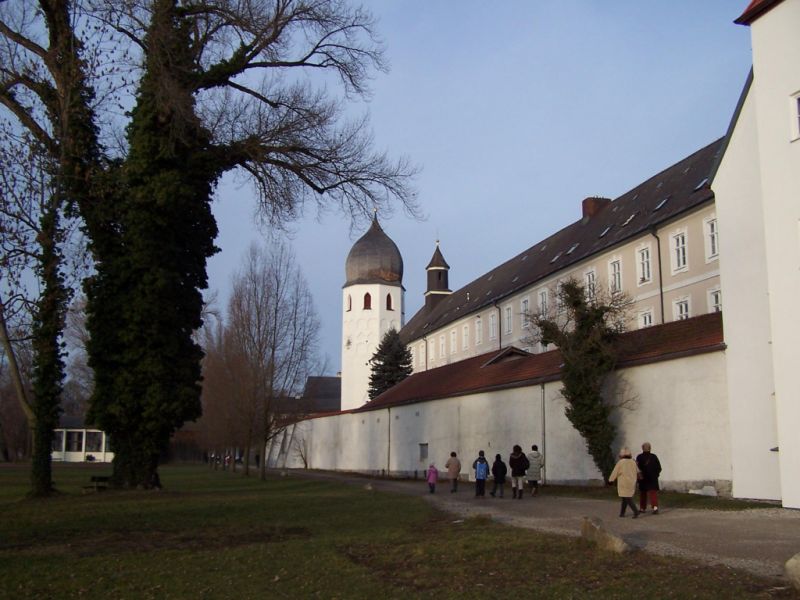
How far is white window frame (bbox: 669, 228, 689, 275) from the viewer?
3725 centimetres

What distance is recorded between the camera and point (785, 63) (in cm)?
1891

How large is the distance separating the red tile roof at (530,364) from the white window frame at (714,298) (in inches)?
299

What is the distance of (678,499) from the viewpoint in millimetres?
21516

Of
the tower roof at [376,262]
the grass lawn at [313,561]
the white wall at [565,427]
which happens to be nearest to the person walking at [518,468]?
the white wall at [565,427]

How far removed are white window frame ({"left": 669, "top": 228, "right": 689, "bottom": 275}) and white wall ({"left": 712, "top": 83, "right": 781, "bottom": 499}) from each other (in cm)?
1514

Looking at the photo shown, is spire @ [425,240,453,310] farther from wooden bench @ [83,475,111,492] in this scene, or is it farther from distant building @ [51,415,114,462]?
wooden bench @ [83,475,111,492]

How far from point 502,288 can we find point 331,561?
49089 mm

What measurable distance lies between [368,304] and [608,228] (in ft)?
141

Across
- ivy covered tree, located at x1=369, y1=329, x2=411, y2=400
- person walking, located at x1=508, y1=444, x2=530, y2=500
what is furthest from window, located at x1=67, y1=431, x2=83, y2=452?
person walking, located at x1=508, y1=444, x2=530, y2=500

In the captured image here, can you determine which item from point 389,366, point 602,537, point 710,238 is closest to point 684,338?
point 710,238

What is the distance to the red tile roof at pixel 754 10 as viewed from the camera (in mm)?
19469

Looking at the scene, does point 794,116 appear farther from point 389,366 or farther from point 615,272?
point 389,366

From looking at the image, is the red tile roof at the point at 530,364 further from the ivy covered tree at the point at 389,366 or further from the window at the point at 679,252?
the ivy covered tree at the point at 389,366

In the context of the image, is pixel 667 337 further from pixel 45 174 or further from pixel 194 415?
pixel 45 174
